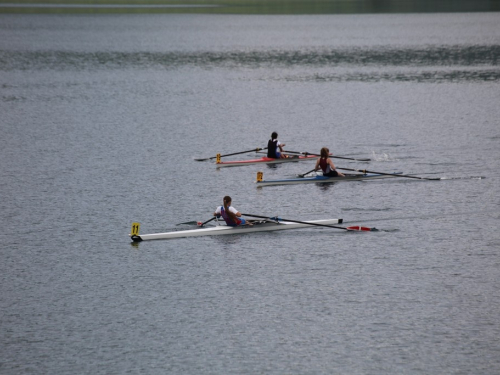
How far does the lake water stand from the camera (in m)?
23.8

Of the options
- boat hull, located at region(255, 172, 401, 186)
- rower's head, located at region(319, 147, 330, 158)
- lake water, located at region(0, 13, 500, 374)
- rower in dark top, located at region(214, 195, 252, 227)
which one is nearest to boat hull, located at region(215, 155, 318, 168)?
lake water, located at region(0, 13, 500, 374)

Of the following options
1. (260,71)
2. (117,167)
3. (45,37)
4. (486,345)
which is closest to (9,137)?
(117,167)

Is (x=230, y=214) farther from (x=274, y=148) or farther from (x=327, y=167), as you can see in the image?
(x=274, y=148)

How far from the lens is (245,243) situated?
33.0 m

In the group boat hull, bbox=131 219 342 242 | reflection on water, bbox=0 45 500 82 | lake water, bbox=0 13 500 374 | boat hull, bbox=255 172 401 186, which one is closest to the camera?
lake water, bbox=0 13 500 374

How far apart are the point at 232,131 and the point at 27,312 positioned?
1527 inches

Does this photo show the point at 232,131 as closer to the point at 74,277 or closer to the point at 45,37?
the point at 74,277

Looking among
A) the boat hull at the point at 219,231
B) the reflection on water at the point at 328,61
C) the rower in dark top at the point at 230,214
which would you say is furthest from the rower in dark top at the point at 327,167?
the reflection on water at the point at 328,61

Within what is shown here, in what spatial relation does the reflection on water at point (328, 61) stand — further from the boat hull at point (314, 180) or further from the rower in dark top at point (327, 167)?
the rower in dark top at point (327, 167)

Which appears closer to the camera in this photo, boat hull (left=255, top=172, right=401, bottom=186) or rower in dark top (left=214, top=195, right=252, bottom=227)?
rower in dark top (left=214, top=195, right=252, bottom=227)

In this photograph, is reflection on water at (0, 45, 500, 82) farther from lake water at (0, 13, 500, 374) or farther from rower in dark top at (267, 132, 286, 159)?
rower in dark top at (267, 132, 286, 159)

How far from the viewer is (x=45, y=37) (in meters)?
165

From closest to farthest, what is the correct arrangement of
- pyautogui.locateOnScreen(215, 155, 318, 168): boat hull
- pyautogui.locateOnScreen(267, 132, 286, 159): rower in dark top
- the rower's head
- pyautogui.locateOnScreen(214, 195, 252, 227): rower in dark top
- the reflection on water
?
pyautogui.locateOnScreen(214, 195, 252, 227): rower in dark top, the rower's head, pyautogui.locateOnScreen(267, 132, 286, 159): rower in dark top, pyautogui.locateOnScreen(215, 155, 318, 168): boat hull, the reflection on water

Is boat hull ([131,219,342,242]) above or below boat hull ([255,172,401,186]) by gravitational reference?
below
